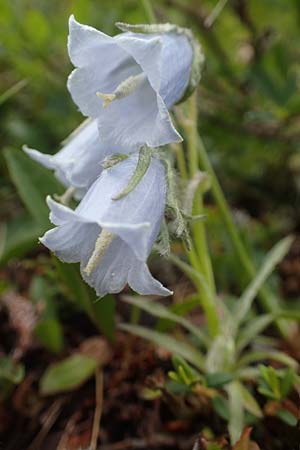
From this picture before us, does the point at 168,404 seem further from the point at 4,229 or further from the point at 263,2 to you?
the point at 263,2

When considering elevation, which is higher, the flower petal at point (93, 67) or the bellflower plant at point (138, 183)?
the flower petal at point (93, 67)

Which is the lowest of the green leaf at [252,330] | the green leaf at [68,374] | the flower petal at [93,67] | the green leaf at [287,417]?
the green leaf at [252,330]

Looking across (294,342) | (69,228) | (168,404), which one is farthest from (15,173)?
(294,342)

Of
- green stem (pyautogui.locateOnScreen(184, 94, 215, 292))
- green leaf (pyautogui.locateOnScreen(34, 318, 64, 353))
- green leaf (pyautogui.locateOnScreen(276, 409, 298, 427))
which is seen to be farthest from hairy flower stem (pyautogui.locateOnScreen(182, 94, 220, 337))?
green leaf (pyautogui.locateOnScreen(34, 318, 64, 353))

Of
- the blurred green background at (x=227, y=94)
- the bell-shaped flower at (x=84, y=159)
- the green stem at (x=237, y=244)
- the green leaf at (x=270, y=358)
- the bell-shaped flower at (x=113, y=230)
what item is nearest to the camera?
the bell-shaped flower at (x=113, y=230)

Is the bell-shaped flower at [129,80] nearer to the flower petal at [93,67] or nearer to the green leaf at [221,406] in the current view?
the flower petal at [93,67]

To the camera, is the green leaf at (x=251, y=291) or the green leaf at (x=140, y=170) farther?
the green leaf at (x=251, y=291)

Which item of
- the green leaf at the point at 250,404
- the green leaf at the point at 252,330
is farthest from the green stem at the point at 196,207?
the green leaf at the point at 250,404
